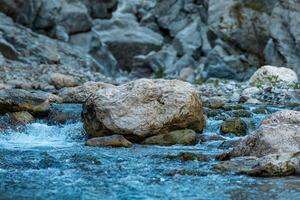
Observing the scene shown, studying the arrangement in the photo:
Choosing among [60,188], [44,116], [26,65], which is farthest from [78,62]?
[60,188]

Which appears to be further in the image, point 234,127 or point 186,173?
point 234,127

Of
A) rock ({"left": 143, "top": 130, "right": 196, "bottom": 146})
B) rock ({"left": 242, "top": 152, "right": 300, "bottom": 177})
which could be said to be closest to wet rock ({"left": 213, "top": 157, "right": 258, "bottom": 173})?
rock ({"left": 242, "top": 152, "right": 300, "bottom": 177})

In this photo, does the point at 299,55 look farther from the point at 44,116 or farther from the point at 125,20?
the point at 125,20

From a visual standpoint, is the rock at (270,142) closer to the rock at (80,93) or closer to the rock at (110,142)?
the rock at (110,142)

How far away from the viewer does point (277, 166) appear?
967 centimetres

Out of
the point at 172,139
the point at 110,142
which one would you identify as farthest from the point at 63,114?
the point at 172,139

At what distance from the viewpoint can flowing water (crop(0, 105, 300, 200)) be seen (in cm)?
837

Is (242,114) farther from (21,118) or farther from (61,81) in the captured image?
(61,81)

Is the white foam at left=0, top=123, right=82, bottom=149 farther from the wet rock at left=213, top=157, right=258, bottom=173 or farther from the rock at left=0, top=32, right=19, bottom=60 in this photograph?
the rock at left=0, top=32, right=19, bottom=60

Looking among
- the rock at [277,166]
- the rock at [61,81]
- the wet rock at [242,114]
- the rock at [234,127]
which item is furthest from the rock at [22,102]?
the rock at [61,81]

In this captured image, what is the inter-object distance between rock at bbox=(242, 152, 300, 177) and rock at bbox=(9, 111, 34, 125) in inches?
284

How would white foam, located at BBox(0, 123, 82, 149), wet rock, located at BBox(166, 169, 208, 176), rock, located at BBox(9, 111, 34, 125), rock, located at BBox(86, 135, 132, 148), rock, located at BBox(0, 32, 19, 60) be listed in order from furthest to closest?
rock, located at BBox(0, 32, 19, 60), rock, located at BBox(9, 111, 34, 125), white foam, located at BBox(0, 123, 82, 149), rock, located at BBox(86, 135, 132, 148), wet rock, located at BBox(166, 169, 208, 176)

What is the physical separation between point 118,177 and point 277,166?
247 cm

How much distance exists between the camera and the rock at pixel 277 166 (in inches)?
379
